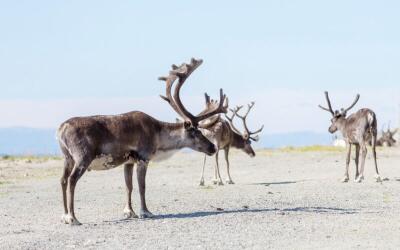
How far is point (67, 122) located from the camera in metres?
16.9

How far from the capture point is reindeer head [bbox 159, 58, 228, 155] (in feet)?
60.5

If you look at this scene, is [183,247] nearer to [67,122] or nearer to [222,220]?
[222,220]

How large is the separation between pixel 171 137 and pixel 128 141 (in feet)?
3.97

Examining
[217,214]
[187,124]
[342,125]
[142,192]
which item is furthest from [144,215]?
[342,125]

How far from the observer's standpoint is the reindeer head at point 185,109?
18438mm

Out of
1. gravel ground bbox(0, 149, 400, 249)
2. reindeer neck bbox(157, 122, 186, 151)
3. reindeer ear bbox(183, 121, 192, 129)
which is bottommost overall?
gravel ground bbox(0, 149, 400, 249)

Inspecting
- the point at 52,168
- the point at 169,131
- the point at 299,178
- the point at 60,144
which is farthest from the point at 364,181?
the point at 52,168

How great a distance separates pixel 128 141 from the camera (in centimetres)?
1742

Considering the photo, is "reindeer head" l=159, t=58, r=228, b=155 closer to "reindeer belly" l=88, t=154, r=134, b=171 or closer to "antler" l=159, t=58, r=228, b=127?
"antler" l=159, t=58, r=228, b=127

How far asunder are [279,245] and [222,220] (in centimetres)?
305

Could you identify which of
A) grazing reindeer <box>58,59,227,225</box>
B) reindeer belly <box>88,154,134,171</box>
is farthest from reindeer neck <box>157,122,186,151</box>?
reindeer belly <box>88,154,134,171</box>

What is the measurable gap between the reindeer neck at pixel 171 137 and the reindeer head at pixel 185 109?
90 mm

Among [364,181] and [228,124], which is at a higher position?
[228,124]

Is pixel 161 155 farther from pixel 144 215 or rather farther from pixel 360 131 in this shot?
pixel 360 131
